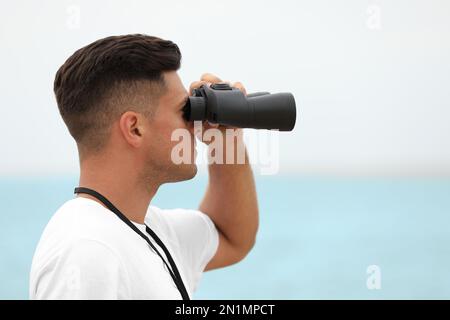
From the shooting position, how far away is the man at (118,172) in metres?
1.04

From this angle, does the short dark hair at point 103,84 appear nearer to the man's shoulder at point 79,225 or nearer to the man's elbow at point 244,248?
the man's shoulder at point 79,225

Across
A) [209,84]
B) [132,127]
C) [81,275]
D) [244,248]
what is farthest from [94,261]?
[244,248]

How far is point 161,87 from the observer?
1.33 metres

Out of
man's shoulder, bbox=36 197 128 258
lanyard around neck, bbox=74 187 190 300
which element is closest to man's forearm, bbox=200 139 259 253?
lanyard around neck, bbox=74 187 190 300

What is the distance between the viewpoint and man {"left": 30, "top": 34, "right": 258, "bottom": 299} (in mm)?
1043

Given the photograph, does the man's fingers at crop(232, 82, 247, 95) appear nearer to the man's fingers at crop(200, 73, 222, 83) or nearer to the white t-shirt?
the man's fingers at crop(200, 73, 222, 83)

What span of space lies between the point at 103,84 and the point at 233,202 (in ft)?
1.75

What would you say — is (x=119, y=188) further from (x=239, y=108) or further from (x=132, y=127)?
(x=239, y=108)

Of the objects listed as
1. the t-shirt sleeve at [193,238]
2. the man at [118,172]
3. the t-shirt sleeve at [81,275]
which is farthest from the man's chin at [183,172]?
the t-shirt sleeve at [81,275]
